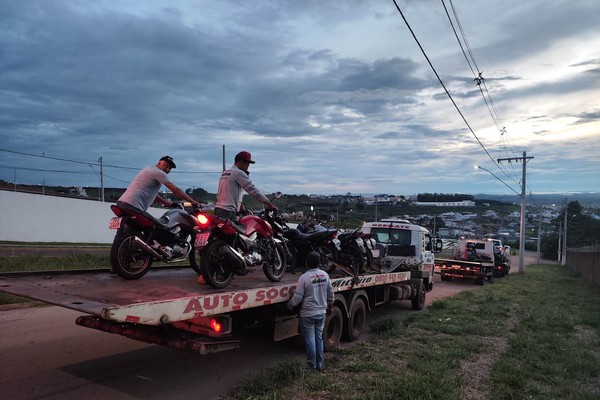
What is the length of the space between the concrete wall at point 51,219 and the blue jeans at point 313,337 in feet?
59.7

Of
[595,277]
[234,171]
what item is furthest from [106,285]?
[595,277]

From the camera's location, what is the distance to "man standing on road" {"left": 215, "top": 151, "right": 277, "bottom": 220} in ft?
21.7

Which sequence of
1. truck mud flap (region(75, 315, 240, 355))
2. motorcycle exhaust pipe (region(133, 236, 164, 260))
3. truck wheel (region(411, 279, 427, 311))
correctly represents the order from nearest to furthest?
truck mud flap (region(75, 315, 240, 355)) → motorcycle exhaust pipe (region(133, 236, 164, 260)) → truck wheel (region(411, 279, 427, 311))

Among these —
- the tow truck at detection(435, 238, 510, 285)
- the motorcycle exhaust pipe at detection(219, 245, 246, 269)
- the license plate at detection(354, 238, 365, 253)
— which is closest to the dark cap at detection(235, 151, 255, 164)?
the motorcycle exhaust pipe at detection(219, 245, 246, 269)

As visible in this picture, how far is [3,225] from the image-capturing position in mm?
24891

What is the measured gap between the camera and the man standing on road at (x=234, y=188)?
662cm

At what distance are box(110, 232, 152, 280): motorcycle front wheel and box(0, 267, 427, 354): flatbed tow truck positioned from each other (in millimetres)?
142

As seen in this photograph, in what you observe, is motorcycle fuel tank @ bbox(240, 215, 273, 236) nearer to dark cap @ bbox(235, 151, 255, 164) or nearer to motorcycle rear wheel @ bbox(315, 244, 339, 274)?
dark cap @ bbox(235, 151, 255, 164)

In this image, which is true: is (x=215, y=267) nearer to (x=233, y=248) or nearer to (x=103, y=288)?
(x=233, y=248)

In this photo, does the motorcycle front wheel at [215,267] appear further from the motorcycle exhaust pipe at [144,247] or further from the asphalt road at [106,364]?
the asphalt road at [106,364]

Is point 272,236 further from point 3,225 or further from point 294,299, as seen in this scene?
point 3,225

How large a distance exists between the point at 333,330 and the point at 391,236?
22.1 ft

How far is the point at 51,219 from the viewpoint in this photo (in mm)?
27141

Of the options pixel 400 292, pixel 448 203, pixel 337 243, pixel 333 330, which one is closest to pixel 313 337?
pixel 333 330
